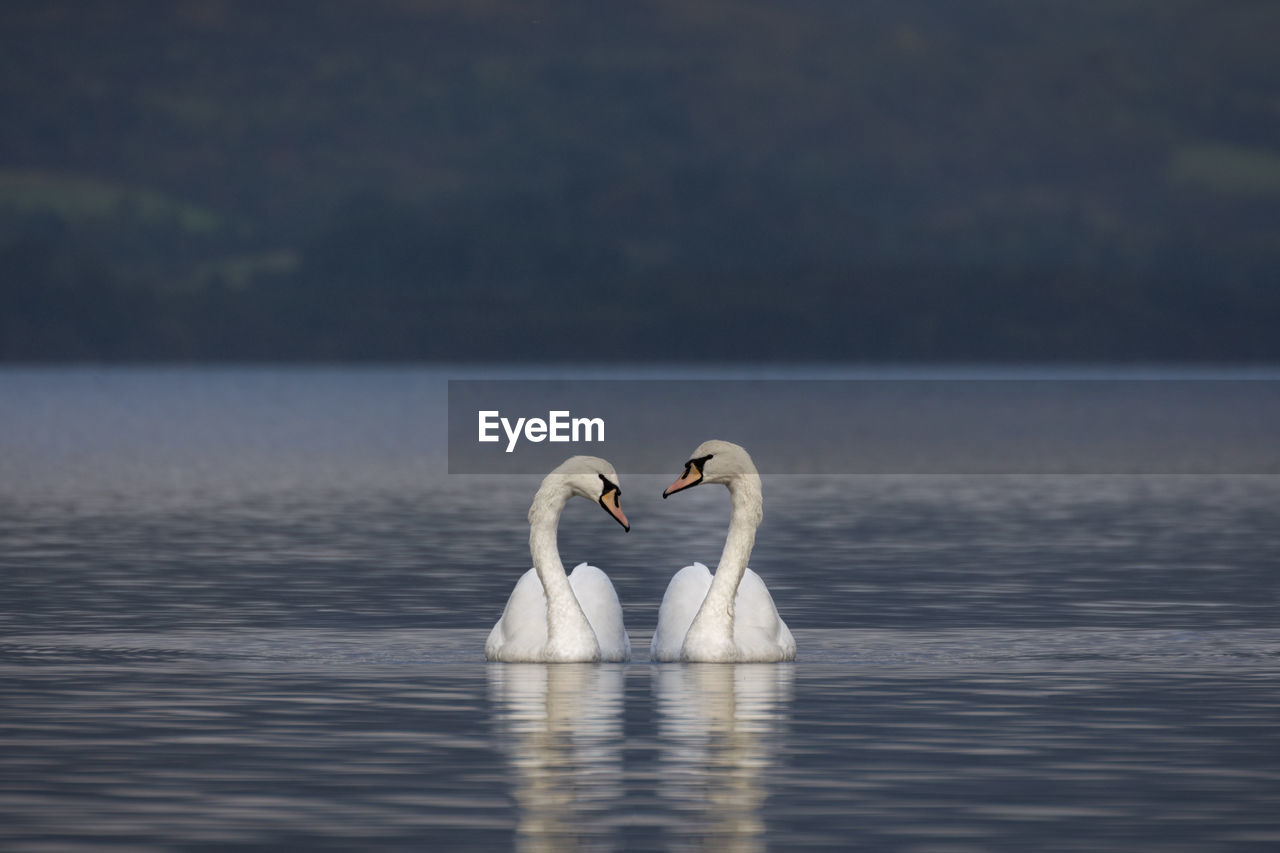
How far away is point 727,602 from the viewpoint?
2561cm

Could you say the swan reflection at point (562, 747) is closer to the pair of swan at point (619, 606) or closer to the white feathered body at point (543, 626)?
the white feathered body at point (543, 626)

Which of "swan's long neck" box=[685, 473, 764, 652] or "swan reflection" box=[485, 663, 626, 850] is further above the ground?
"swan's long neck" box=[685, 473, 764, 652]

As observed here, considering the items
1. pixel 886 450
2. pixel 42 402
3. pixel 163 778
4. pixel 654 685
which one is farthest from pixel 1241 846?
pixel 42 402

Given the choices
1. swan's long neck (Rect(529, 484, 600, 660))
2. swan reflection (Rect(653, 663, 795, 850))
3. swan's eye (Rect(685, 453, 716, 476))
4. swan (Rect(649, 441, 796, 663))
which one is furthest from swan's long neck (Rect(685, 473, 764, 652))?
swan's long neck (Rect(529, 484, 600, 660))

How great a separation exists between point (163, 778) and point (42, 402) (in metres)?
157

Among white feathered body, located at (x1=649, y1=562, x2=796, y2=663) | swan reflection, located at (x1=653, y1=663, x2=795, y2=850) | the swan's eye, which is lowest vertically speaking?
swan reflection, located at (x1=653, y1=663, x2=795, y2=850)

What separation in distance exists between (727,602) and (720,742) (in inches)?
208

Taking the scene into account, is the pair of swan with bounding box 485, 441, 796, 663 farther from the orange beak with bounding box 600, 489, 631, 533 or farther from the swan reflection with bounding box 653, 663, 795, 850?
the swan reflection with bounding box 653, 663, 795, 850

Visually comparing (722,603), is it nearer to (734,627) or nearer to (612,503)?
(734,627)

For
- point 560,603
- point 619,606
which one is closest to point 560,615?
point 560,603

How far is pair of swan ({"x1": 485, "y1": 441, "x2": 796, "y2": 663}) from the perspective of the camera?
25.5 meters

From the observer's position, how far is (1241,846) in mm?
16359

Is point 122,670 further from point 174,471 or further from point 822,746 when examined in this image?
point 174,471

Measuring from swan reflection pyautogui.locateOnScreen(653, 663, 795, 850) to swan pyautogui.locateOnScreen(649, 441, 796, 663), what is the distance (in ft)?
0.62
